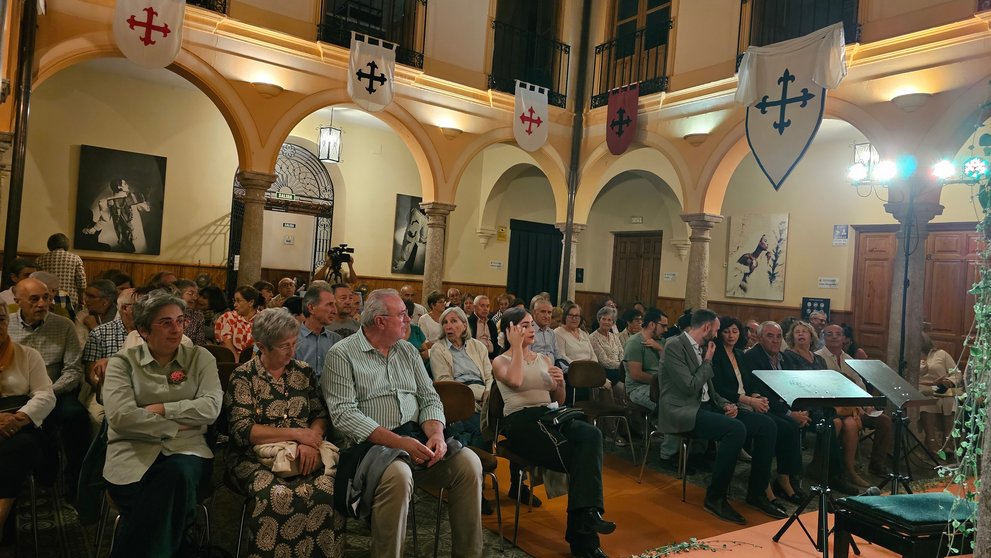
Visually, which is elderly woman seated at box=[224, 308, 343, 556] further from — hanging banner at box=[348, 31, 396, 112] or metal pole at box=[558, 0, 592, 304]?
metal pole at box=[558, 0, 592, 304]

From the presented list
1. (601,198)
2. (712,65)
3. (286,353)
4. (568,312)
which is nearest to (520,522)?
(286,353)

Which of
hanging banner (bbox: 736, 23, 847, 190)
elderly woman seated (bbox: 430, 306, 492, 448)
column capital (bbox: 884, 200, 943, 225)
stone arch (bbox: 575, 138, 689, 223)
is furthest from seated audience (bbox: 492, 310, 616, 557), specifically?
stone arch (bbox: 575, 138, 689, 223)

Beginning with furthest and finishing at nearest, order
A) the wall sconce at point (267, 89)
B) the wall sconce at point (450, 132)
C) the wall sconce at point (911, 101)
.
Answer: the wall sconce at point (450, 132) → the wall sconce at point (267, 89) → the wall sconce at point (911, 101)

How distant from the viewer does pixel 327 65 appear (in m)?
8.11

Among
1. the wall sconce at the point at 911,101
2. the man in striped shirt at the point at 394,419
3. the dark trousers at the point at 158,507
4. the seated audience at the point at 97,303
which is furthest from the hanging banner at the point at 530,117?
the dark trousers at the point at 158,507

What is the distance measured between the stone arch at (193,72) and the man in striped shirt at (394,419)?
5347 mm

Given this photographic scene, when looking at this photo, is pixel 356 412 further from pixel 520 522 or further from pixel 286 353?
pixel 520 522

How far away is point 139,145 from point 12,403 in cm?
755

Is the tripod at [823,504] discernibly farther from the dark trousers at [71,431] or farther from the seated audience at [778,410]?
the dark trousers at [71,431]

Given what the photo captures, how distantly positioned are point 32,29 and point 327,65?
9.96ft

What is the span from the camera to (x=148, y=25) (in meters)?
6.56

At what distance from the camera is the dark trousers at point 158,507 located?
243cm

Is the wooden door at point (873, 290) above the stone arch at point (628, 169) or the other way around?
the other way around

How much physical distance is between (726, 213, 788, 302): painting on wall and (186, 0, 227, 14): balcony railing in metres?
8.29
